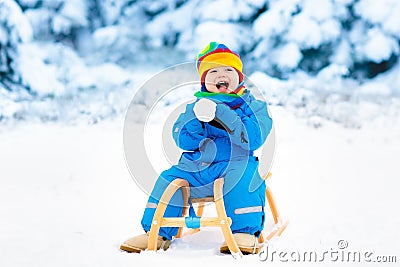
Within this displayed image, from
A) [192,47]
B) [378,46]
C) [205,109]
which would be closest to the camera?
[205,109]

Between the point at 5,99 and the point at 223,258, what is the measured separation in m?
3.48

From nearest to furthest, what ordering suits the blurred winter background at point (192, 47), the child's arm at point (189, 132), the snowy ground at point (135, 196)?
the snowy ground at point (135, 196) < the child's arm at point (189, 132) < the blurred winter background at point (192, 47)

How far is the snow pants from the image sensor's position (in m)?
1.61

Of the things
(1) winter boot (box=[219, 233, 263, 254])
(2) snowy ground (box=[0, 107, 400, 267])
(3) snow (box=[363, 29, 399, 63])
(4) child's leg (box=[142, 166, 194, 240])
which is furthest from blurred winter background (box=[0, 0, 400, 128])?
(1) winter boot (box=[219, 233, 263, 254])

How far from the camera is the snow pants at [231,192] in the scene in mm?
1610

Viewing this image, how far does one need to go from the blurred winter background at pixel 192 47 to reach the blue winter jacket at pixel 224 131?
104 inches

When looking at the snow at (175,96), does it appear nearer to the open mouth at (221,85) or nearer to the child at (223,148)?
the child at (223,148)

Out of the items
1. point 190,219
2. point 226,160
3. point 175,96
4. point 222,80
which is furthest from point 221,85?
point 175,96

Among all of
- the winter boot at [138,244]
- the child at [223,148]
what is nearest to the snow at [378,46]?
the child at [223,148]

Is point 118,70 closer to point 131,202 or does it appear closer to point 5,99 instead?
point 5,99

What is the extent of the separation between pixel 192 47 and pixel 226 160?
10.8 ft

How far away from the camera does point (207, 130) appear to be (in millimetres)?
1781

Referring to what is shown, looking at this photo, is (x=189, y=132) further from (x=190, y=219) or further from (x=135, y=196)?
(x=135, y=196)

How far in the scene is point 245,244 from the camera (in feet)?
5.04
